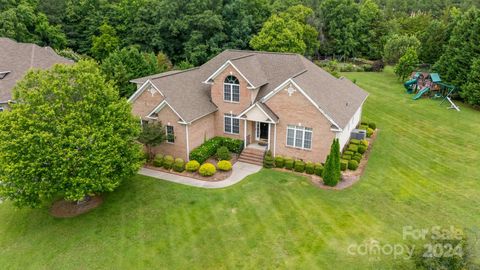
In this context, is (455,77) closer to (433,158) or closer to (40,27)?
(433,158)

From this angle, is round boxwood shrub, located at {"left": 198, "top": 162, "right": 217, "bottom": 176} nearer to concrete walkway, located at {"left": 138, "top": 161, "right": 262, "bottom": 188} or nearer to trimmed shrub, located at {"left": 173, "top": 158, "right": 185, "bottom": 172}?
concrete walkway, located at {"left": 138, "top": 161, "right": 262, "bottom": 188}

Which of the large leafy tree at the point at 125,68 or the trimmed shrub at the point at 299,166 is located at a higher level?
the large leafy tree at the point at 125,68

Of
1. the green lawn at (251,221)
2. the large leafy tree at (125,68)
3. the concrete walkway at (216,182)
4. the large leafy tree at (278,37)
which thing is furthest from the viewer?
the large leafy tree at (278,37)

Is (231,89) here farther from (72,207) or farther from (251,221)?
(72,207)

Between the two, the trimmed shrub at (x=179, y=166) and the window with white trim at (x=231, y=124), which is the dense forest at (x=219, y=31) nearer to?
the window with white trim at (x=231, y=124)

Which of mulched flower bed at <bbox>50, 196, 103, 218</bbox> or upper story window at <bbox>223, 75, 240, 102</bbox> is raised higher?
upper story window at <bbox>223, 75, 240, 102</bbox>

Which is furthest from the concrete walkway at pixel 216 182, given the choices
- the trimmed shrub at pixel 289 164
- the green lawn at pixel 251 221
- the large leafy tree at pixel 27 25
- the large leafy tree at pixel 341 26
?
the large leafy tree at pixel 341 26

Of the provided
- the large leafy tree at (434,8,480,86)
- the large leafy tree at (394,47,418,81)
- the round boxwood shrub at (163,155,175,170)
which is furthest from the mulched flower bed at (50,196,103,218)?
A: the large leafy tree at (394,47,418,81)
